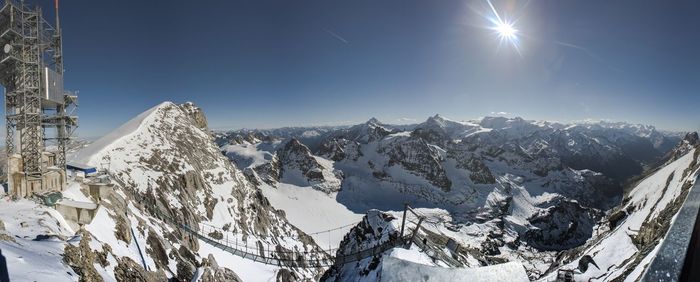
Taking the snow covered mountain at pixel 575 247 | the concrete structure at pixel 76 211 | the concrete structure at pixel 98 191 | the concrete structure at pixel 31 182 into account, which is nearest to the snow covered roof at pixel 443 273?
the snow covered mountain at pixel 575 247

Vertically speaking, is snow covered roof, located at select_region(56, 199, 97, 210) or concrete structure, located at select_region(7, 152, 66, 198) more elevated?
concrete structure, located at select_region(7, 152, 66, 198)

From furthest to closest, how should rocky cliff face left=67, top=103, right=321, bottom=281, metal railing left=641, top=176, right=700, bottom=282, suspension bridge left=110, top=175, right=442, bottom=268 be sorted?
rocky cliff face left=67, top=103, right=321, bottom=281, suspension bridge left=110, top=175, right=442, bottom=268, metal railing left=641, top=176, right=700, bottom=282

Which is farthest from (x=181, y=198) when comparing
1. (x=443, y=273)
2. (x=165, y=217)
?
(x=443, y=273)

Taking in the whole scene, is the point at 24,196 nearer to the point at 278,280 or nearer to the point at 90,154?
the point at 90,154

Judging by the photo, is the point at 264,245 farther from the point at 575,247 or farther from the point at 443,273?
the point at 575,247

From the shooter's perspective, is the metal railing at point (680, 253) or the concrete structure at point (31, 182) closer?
the metal railing at point (680, 253)

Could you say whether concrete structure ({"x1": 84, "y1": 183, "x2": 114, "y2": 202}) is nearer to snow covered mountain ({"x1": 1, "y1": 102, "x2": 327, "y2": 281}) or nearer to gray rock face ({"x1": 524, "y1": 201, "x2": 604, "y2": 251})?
snow covered mountain ({"x1": 1, "y1": 102, "x2": 327, "y2": 281})

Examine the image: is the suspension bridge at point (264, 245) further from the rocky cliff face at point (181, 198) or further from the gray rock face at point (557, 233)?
the gray rock face at point (557, 233)

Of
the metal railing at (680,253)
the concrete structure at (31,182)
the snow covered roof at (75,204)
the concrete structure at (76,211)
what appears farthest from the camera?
the concrete structure at (31,182)

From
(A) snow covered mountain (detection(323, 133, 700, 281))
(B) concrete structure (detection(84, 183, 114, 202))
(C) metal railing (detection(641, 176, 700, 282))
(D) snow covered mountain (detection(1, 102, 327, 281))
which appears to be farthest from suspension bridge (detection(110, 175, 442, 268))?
(C) metal railing (detection(641, 176, 700, 282))

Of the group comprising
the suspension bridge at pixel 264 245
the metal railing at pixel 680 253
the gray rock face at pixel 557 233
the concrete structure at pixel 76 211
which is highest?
the metal railing at pixel 680 253

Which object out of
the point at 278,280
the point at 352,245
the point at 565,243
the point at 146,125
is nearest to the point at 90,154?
the point at 146,125
